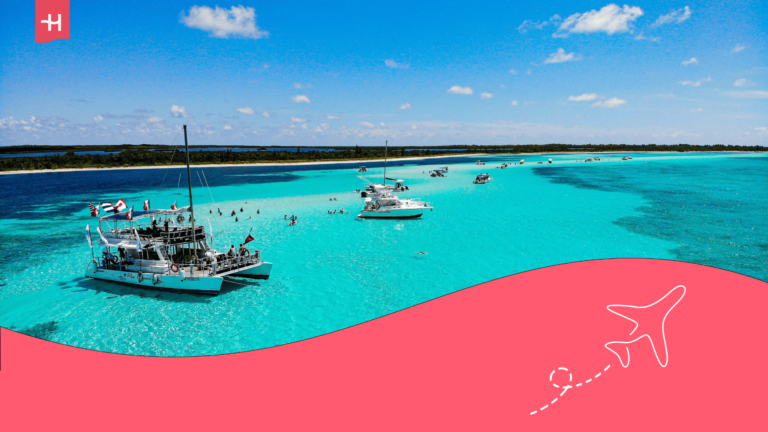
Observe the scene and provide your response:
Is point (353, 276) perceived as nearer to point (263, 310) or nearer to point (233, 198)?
point (263, 310)

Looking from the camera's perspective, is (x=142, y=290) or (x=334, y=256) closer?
(x=142, y=290)

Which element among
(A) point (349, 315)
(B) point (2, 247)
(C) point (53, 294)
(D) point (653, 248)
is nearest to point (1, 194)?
(B) point (2, 247)

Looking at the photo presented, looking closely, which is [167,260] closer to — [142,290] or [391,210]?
[142,290]

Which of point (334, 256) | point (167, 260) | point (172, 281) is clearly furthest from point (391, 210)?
point (172, 281)

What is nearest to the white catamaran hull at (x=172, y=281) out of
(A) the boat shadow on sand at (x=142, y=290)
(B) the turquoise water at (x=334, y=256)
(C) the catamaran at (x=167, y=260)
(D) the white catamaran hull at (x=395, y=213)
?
(C) the catamaran at (x=167, y=260)

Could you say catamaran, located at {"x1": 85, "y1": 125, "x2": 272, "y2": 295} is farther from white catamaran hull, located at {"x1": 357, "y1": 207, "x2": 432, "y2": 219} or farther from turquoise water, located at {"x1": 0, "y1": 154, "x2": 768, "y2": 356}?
white catamaran hull, located at {"x1": 357, "y1": 207, "x2": 432, "y2": 219}

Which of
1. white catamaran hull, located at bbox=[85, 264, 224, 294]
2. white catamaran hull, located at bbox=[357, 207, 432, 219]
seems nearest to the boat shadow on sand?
white catamaran hull, located at bbox=[85, 264, 224, 294]
